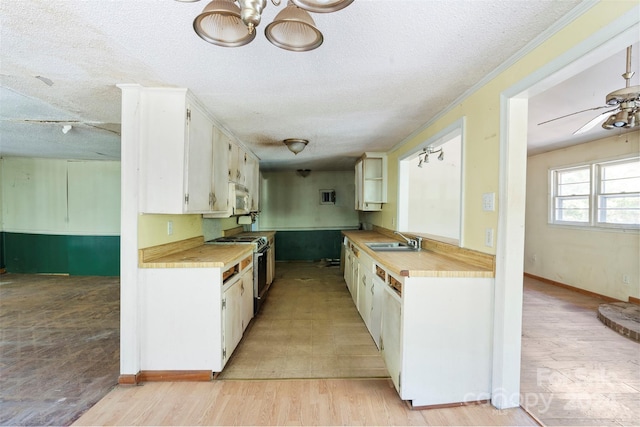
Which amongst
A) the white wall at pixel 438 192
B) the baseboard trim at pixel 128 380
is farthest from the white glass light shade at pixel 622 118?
the baseboard trim at pixel 128 380

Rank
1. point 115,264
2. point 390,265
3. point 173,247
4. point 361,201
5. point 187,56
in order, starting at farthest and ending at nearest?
point 115,264
point 361,201
point 173,247
point 390,265
point 187,56

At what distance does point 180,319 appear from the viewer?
7.29ft

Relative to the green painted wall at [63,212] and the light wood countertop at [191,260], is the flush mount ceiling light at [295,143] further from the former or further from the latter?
the green painted wall at [63,212]

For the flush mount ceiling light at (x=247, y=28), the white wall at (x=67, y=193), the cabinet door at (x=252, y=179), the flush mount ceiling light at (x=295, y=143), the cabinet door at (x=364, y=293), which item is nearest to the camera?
the flush mount ceiling light at (x=247, y=28)

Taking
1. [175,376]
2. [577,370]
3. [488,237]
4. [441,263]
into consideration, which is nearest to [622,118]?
[488,237]

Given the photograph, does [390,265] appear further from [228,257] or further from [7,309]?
[7,309]

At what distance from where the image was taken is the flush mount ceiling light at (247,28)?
41.2 inches

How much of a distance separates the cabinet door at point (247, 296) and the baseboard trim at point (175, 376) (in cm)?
70

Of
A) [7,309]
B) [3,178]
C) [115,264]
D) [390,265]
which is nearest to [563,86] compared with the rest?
[390,265]

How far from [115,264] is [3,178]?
2.79m

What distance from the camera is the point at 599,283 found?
14.2ft

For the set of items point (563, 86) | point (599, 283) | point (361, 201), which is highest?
point (563, 86)

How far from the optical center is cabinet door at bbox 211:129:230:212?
9.54ft

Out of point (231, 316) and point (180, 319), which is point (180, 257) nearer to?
point (180, 319)
